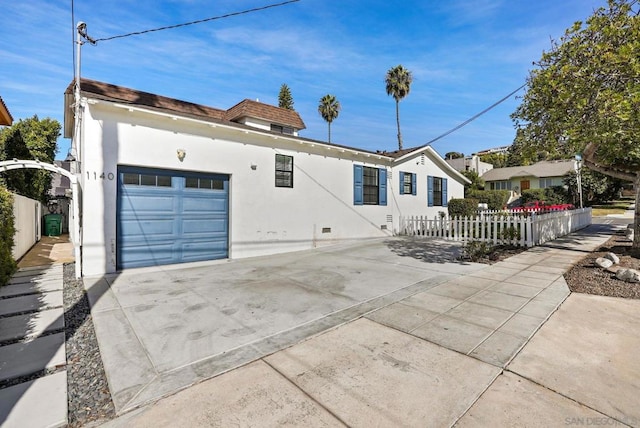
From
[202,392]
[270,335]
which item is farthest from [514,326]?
[202,392]

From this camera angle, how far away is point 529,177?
3641cm

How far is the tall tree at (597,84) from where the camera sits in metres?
5.37

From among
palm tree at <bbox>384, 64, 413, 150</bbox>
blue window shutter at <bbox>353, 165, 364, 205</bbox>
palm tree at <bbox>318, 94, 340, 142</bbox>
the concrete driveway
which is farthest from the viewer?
palm tree at <bbox>318, 94, 340, 142</bbox>

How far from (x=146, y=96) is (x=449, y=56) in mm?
13949

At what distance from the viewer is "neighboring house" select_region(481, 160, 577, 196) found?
34.6 m

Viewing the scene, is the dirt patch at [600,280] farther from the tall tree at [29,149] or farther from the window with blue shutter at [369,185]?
the tall tree at [29,149]

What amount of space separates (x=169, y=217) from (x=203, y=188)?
1.13 metres

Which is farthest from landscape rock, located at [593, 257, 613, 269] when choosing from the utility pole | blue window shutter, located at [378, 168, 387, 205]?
the utility pole

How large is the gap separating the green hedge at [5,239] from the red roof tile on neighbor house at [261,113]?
10.6 metres

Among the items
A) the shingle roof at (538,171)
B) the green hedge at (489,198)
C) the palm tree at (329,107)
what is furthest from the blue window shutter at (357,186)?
the shingle roof at (538,171)

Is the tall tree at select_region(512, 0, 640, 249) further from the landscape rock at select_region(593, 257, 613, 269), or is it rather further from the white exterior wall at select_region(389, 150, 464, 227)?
the white exterior wall at select_region(389, 150, 464, 227)

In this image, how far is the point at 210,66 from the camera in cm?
1039

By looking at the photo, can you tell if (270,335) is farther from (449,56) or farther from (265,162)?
(449,56)

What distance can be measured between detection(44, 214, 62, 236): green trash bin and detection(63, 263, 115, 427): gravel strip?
13.2 metres
